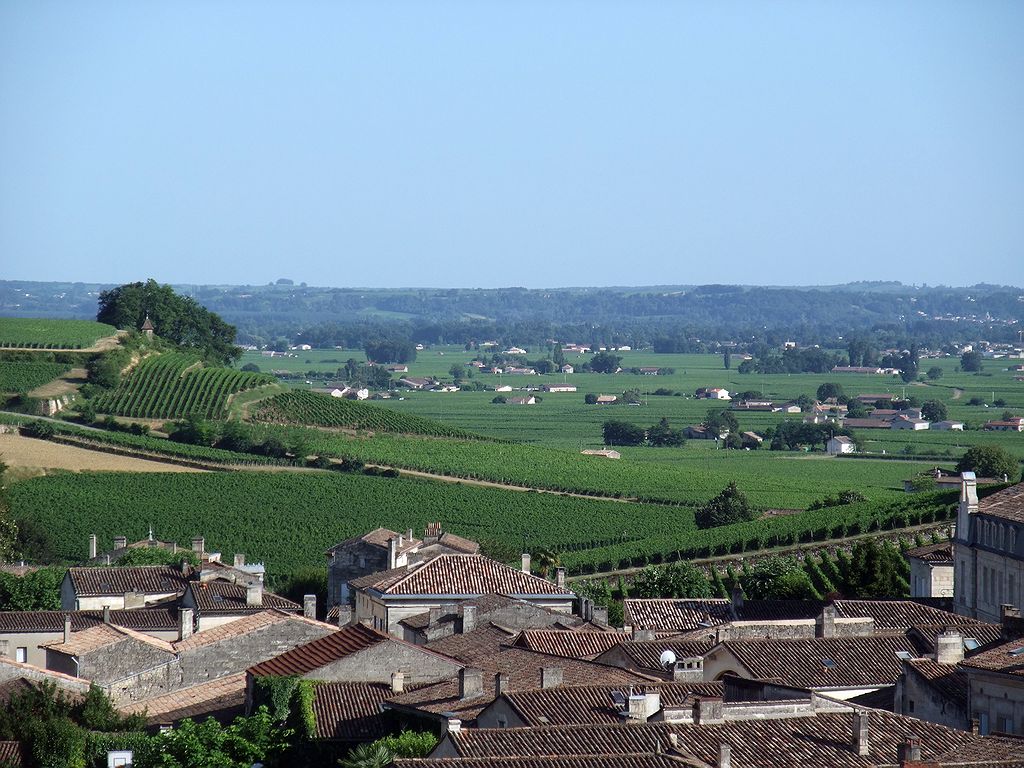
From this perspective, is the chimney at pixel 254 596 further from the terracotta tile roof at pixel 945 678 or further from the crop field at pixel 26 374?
the crop field at pixel 26 374

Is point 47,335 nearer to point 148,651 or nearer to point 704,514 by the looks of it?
point 704,514

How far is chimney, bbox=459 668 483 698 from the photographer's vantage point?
29.8m

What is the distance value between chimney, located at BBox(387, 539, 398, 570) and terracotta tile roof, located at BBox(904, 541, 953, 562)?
12.5 meters

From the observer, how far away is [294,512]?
88.0 meters

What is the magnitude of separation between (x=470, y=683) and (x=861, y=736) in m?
7.52

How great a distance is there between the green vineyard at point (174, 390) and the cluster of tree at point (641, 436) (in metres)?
33.4

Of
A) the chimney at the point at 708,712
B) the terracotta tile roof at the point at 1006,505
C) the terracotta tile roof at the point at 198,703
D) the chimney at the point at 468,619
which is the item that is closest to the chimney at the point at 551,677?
the chimney at the point at 708,712

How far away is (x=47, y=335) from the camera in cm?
13825

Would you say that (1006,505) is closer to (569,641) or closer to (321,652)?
(569,641)

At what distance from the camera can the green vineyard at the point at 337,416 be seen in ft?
398

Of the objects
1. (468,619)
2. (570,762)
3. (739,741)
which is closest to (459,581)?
(468,619)

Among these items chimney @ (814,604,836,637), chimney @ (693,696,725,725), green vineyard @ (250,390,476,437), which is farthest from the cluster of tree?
chimney @ (693,696,725,725)

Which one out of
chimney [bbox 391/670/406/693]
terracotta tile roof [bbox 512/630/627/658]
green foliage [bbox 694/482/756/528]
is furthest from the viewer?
green foliage [bbox 694/482/756/528]

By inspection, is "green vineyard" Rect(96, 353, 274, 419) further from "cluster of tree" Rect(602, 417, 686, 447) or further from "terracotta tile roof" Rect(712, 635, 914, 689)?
"terracotta tile roof" Rect(712, 635, 914, 689)
